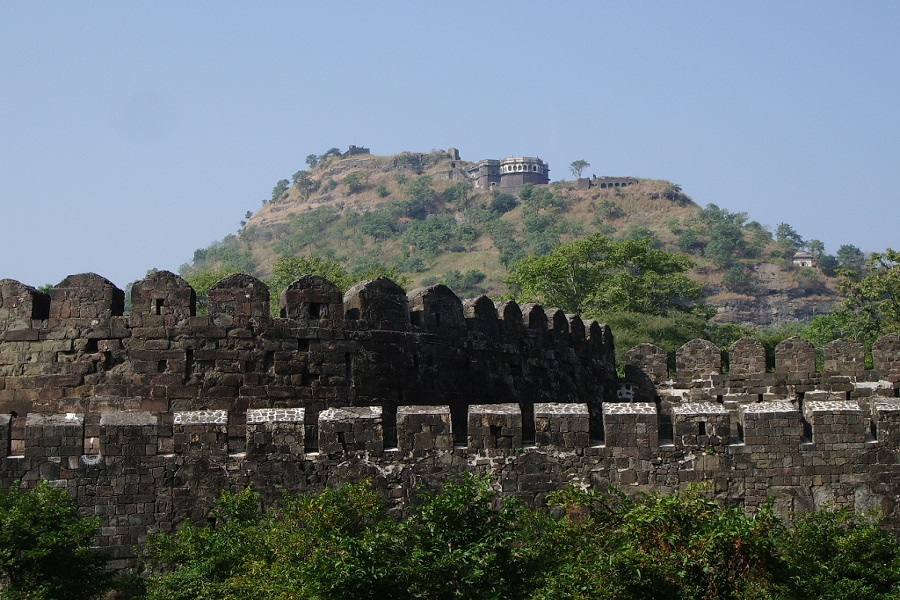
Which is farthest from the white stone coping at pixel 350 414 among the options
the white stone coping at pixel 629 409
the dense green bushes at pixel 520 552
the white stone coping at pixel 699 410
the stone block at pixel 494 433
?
the white stone coping at pixel 699 410

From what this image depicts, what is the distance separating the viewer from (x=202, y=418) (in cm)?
2217

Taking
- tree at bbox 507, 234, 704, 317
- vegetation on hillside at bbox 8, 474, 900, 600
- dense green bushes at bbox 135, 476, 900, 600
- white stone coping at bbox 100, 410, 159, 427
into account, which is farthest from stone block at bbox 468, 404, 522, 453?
tree at bbox 507, 234, 704, 317

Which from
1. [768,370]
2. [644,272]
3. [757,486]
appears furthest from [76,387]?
[644,272]

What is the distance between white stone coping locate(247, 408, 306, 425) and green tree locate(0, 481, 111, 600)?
2424 millimetres

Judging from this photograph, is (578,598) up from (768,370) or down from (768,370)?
down

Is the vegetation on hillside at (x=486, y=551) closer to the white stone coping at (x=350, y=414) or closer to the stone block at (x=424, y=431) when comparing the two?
the stone block at (x=424, y=431)

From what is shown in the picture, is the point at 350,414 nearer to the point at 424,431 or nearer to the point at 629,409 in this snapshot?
the point at 424,431

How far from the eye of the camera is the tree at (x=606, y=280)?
2721 inches

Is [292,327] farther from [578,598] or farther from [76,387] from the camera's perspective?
[578,598]

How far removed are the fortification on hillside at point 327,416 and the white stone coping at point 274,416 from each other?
0.07 feet

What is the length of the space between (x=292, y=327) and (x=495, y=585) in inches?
273

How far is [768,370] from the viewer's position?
32.8 metres

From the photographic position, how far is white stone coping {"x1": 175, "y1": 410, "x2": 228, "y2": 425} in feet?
72.5

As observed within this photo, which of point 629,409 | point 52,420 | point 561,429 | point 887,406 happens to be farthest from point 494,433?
point 52,420
